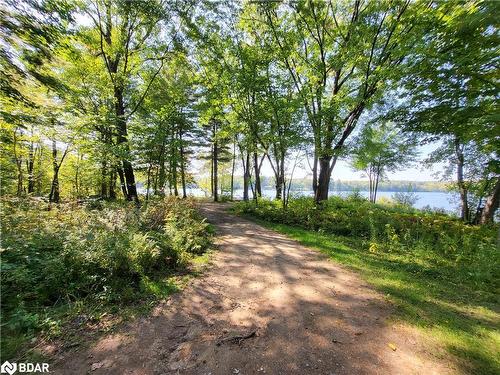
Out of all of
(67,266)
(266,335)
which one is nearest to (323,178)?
(266,335)

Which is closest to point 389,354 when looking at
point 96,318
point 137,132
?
point 96,318

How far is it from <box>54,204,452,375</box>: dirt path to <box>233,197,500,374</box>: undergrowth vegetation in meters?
0.42

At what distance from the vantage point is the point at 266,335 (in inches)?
121

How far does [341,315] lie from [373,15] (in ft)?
38.4

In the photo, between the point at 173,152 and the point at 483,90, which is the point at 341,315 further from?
the point at 173,152

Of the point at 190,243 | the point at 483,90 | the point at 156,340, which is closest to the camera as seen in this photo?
the point at 156,340

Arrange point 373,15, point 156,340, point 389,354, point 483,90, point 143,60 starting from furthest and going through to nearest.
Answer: point 143,60 < point 373,15 < point 483,90 < point 156,340 < point 389,354

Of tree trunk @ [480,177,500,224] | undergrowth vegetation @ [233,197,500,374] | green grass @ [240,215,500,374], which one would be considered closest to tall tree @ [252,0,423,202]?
undergrowth vegetation @ [233,197,500,374]

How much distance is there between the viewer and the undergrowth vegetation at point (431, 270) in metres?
2.97

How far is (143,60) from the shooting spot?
11.7 metres

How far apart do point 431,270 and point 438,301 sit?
1.71 m

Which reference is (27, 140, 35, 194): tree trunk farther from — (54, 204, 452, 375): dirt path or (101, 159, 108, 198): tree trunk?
(54, 204, 452, 375): dirt path

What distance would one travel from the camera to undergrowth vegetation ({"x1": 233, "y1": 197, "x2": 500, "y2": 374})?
9.76ft

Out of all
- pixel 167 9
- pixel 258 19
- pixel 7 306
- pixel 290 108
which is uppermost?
pixel 258 19
